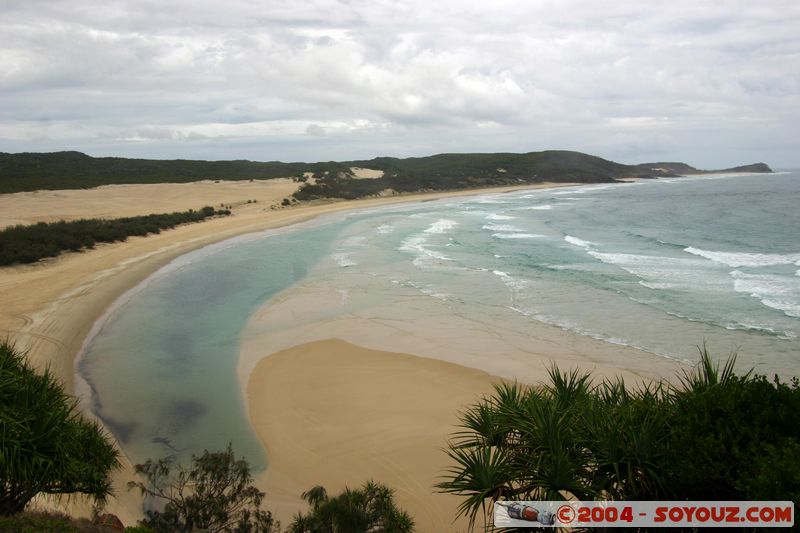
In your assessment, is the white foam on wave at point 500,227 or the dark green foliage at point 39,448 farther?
the white foam on wave at point 500,227

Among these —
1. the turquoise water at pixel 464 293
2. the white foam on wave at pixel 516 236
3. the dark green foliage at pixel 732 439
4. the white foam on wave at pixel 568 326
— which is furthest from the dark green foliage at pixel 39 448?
the white foam on wave at pixel 516 236

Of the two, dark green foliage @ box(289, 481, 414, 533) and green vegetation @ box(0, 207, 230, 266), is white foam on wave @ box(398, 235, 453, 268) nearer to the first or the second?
green vegetation @ box(0, 207, 230, 266)

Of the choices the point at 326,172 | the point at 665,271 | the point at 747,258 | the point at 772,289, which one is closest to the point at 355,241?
the point at 665,271

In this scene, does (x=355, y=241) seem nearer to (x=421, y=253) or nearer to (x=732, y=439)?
(x=421, y=253)

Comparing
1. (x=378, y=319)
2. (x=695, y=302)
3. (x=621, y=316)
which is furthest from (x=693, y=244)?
(x=378, y=319)

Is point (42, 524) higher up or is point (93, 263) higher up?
point (93, 263)

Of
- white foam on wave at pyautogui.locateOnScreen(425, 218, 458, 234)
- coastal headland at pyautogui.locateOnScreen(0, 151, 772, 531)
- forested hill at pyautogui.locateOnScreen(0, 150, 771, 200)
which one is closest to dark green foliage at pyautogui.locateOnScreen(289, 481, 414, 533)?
coastal headland at pyautogui.locateOnScreen(0, 151, 772, 531)

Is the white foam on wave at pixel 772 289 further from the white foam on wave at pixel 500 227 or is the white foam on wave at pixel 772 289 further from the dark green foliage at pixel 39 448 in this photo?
the dark green foliage at pixel 39 448

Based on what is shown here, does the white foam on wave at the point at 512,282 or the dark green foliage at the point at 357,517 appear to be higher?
the white foam on wave at the point at 512,282
